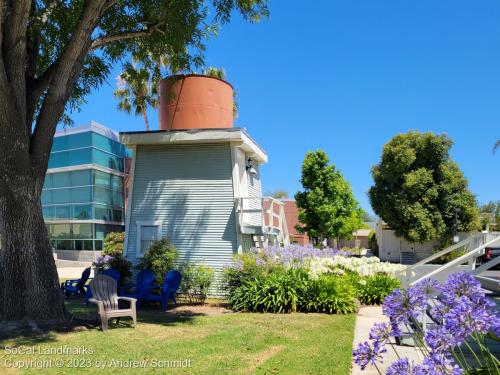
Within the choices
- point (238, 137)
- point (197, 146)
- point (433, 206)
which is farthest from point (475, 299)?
point (433, 206)

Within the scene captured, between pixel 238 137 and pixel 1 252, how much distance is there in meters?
7.19

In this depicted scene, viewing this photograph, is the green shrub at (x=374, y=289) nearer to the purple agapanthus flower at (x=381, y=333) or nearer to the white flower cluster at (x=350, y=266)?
the white flower cluster at (x=350, y=266)

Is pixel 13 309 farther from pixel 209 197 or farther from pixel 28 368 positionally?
pixel 209 197

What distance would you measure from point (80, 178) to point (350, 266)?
814 inches

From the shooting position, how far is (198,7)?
10.7 m

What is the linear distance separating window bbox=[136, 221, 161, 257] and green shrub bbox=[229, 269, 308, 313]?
3.88 m

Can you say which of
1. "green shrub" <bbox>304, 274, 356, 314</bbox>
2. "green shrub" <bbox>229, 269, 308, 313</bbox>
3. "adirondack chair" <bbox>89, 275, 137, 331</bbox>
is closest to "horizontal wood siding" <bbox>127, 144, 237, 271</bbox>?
"green shrub" <bbox>229, 269, 308, 313</bbox>

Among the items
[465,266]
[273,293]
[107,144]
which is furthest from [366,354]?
[107,144]

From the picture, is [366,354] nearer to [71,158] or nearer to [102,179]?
[102,179]

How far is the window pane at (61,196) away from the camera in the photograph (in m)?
27.9

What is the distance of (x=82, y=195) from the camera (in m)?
27.3

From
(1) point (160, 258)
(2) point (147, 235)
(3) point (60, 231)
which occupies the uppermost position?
(3) point (60, 231)

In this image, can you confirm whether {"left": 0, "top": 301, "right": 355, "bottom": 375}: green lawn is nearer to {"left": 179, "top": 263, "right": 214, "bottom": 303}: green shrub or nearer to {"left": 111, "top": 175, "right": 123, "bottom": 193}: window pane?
{"left": 179, "top": 263, "right": 214, "bottom": 303}: green shrub

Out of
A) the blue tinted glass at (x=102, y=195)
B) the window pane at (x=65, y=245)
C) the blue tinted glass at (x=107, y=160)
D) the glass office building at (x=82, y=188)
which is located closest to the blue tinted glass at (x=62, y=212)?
the glass office building at (x=82, y=188)
